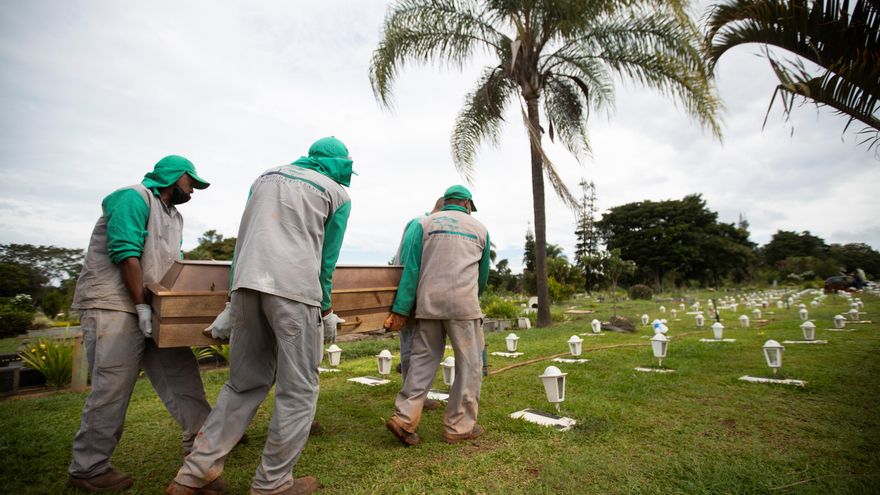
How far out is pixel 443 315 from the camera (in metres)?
3.21

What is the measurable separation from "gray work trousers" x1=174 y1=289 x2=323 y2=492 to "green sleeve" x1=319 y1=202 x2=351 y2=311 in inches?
7.8

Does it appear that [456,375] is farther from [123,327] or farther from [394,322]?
[123,327]

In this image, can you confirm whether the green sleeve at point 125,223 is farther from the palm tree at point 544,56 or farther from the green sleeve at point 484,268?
the palm tree at point 544,56

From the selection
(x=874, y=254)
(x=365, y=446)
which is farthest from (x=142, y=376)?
(x=874, y=254)

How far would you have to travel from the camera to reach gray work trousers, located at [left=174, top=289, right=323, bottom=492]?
7.09ft

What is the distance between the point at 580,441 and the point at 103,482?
2772mm

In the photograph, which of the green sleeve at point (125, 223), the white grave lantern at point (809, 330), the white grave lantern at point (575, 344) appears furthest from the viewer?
the white grave lantern at point (809, 330)

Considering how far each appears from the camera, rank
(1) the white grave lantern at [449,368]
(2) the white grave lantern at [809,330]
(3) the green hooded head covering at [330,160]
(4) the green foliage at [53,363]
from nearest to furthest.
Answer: (3) the green hooded head covering at [330,160] → (1) the white grave lantern at [449,368] → (4) the green foliage at [53,363] → (2) the white grave lantern at [809,330]

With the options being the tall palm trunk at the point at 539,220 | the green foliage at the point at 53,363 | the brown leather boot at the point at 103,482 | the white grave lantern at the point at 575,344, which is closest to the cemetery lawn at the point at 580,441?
the brown leather boot at the point at 103,482

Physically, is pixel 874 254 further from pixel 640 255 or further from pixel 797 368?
pixel 797 368

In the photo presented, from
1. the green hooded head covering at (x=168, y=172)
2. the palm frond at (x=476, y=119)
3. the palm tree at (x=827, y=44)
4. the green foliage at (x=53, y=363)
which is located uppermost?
the palm frond at (x=476, y=119)

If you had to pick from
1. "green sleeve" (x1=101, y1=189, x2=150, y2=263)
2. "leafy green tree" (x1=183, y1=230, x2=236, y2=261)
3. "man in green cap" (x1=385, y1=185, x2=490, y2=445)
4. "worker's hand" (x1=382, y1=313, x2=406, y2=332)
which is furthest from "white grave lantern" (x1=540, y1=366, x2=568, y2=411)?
"leafy green tree" (x1=183, y1=230, x2=236, y2=261)

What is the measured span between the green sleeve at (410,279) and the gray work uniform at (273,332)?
0.98 metres

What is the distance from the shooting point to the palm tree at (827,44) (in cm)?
342
